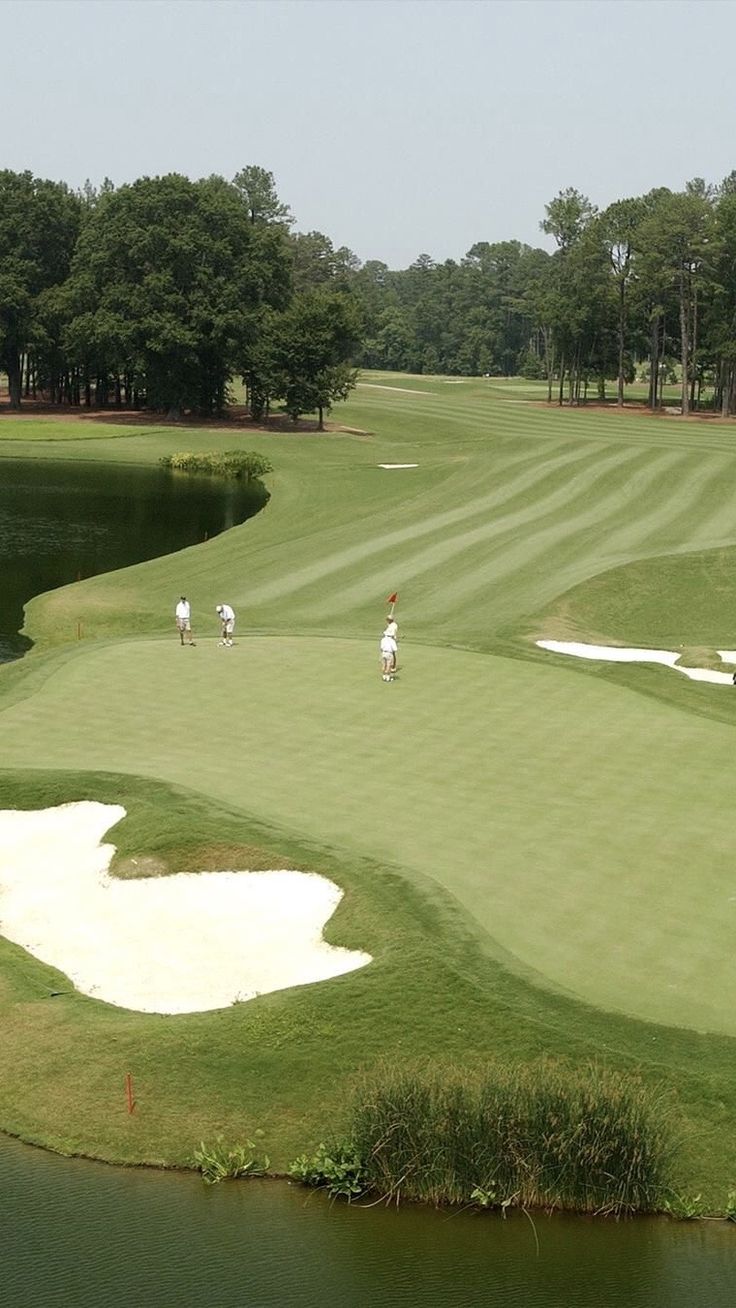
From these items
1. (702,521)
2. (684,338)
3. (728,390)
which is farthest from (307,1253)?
(728,390)

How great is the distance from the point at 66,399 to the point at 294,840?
116330mm

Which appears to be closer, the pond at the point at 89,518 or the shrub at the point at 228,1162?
the shrub at the point at 228,1162

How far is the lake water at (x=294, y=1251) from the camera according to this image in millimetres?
13695

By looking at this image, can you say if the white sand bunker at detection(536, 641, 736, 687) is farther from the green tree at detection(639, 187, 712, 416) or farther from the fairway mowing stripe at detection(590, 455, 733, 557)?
the green tree at detection(639, 187, 712, 416)

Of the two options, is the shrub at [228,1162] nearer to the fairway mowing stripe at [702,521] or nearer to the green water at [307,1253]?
the green water at [307,1253]

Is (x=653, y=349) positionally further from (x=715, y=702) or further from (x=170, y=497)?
(x=715, y=702)

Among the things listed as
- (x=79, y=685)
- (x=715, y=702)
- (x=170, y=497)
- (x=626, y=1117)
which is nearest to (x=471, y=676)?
(x=715, y=702)

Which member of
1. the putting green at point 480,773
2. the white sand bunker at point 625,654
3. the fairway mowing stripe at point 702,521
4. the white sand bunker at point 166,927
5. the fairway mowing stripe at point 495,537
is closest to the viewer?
the putting green at point 480,773

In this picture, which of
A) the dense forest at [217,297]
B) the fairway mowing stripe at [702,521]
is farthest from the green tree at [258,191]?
the fairway mowing stripe at [702,521]

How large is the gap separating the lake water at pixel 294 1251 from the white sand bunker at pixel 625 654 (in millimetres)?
22599

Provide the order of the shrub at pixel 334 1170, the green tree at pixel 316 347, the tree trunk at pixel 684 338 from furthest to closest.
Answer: the tree trunk at pixel 684 338, the green tree at pixel 316 347, the shrub at pixel 334 1170

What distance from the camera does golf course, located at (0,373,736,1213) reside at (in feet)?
56.7

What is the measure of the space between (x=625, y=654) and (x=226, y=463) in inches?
2075

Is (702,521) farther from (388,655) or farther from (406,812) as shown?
(406,812)
